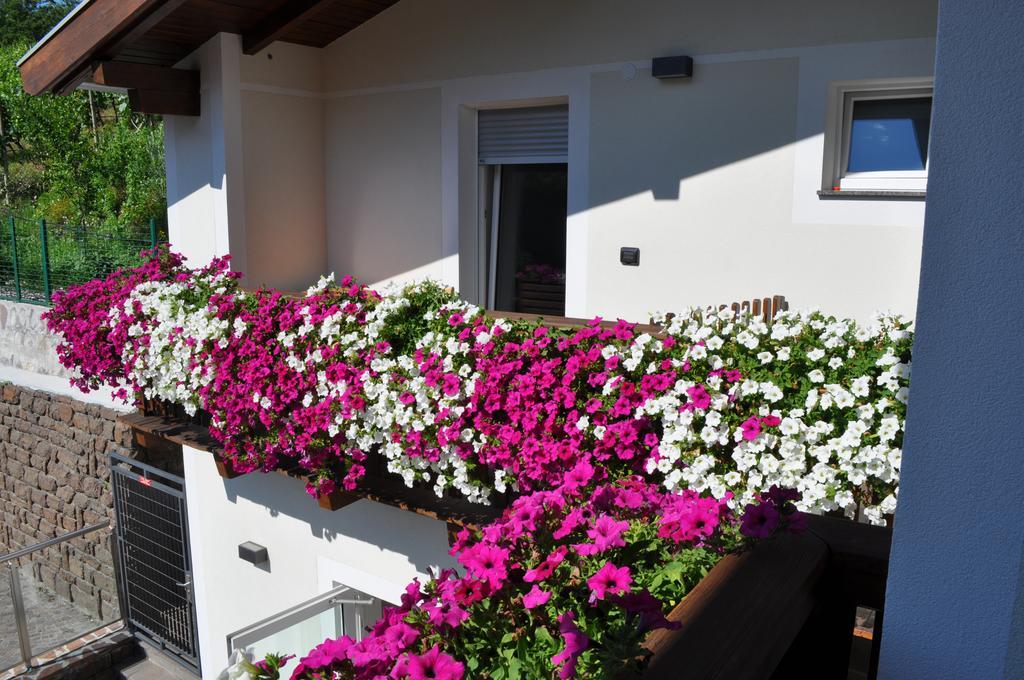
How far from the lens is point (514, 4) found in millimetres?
6312

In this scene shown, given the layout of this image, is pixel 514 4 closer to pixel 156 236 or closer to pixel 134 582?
pixel 156 236

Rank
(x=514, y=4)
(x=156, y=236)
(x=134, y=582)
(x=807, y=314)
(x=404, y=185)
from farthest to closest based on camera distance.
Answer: (x=156, y=236), (x=134, y=582), (x=404, y=185), (x=514, y=4), (x=807, y=314)

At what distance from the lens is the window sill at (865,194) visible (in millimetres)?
4953

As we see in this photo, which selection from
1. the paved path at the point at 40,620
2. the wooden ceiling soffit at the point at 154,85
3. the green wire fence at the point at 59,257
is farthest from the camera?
the green wire fence at the point at 59,257

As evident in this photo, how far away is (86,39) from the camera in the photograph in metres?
5.89

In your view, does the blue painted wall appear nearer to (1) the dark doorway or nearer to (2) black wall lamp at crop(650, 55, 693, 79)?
(2) black wall lamp at crop(650, 55, 693, 79)

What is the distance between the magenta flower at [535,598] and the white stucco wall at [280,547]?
11.3 ft

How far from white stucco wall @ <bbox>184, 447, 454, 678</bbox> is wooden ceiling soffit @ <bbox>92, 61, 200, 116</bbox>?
8.80ft

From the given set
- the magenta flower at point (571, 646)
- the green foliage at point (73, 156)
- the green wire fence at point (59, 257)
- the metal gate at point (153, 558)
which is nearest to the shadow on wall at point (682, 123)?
the magenta flower at point (571, 646)

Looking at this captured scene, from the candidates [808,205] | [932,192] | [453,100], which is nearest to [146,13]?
[453,100]

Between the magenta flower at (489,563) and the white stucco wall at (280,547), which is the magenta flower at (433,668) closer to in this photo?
the magenta flower at (489,563)

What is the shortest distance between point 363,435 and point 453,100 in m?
3.21

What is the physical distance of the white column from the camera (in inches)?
258

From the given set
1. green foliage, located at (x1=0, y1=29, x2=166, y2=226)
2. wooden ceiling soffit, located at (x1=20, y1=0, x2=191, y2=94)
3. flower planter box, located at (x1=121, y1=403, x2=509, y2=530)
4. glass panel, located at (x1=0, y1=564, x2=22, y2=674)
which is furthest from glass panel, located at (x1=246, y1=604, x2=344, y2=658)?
green foliage, located at (x1=0, y1=29, x2=166, y2=226)
